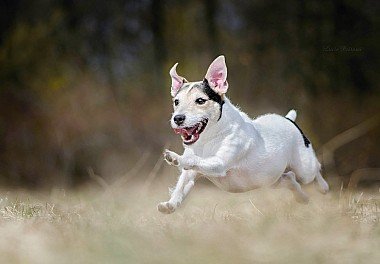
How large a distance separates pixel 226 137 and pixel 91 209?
1.85 ft

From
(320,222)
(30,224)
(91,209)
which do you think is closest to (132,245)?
(320,222)

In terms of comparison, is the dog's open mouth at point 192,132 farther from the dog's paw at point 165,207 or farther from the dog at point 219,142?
the dog's paw at point 165,207

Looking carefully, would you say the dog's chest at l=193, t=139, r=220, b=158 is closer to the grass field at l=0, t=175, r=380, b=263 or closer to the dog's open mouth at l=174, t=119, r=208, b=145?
the dog's open mouth at l=174, t=119, r=208, b=145

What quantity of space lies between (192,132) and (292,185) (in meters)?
0.49

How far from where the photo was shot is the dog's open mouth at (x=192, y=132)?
249 centimetres

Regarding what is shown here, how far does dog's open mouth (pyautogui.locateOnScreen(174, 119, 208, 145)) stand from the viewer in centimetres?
249

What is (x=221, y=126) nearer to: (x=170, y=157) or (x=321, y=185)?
(x=170, y=157)

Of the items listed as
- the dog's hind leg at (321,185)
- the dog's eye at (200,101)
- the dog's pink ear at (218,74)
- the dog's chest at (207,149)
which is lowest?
the dog's hind leg at (321,185)

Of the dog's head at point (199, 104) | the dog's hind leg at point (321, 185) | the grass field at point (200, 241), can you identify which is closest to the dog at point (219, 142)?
the dog's head at point (199, 104)

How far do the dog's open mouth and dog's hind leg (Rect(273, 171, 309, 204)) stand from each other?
0.42 m

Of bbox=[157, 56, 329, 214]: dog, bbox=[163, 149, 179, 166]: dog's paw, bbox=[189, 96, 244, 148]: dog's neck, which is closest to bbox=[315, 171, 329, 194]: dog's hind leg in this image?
bbox=[157, 56, 329, 214]: dog

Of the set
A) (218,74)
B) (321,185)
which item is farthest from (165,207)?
(321,185)

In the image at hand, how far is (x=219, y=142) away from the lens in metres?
2.52

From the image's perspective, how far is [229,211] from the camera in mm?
2932
